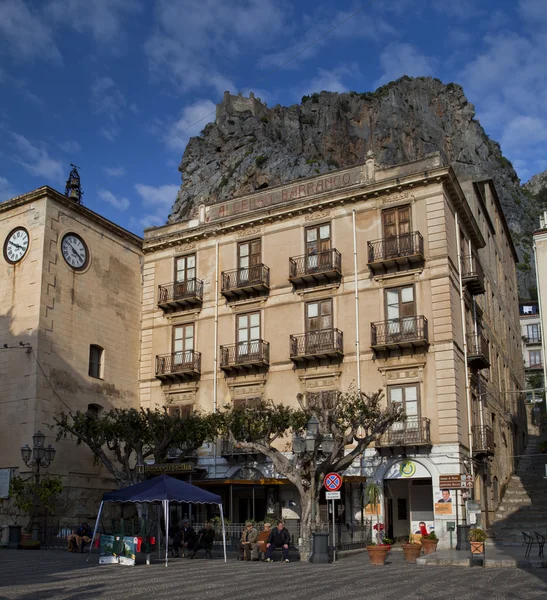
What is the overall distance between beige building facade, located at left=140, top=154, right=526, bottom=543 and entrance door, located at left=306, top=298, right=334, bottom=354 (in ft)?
0.23

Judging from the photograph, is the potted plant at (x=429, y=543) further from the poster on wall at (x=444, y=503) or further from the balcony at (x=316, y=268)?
the balcony at (x=316, y=268)

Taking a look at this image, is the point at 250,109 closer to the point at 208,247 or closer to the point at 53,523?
the point at 208,247

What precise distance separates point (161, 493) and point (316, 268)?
14088 millimetres

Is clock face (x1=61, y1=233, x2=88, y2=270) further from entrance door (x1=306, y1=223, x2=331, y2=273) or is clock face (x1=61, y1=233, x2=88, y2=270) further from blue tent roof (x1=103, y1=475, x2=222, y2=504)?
blue tent roof (x1=103, y1=475, x2=222, y2=504)

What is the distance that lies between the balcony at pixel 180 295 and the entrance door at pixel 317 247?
6049 mm

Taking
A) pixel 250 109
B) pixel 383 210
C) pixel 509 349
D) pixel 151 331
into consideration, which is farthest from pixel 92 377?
pixel 250 109

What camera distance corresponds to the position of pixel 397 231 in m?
30.4

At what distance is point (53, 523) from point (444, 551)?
15543 millimetres

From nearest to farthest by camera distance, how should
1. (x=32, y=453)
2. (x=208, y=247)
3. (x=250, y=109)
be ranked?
(x=32, y=453)
(x=208, y=247)
(x=250, y=109)

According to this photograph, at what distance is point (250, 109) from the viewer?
9712cm

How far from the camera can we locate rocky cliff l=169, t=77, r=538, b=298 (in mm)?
83875

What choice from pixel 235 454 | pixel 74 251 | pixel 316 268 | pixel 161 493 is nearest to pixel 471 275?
pixel 316 268

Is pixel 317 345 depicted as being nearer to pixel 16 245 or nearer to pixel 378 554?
pixel 378 554

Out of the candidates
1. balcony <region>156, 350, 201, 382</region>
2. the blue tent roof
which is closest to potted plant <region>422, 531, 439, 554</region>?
the blue tent roof
